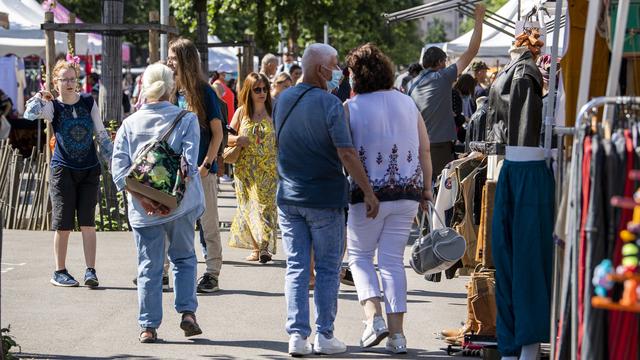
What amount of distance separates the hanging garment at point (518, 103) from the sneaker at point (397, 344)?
1381 mm

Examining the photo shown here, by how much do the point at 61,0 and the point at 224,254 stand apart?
36.2 m

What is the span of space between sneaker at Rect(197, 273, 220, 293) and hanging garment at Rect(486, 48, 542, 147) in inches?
147

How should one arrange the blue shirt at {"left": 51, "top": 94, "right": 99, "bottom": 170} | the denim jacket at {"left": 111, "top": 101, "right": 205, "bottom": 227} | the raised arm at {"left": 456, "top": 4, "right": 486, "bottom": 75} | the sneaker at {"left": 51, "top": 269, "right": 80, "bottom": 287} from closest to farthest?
the denim jacket at {"left": 111, "top": 101, "right": 205, "bottom": 227} → the raised arm at {"left": 456, "top": 4, "right": 486, "bottom": 75} → the blue shirt at {"left": 51, "top": 94, "right": 99, "bottom": 170} → the sneaker at {"left": 51, "top": 269, "right": 80, "bottom": 287}

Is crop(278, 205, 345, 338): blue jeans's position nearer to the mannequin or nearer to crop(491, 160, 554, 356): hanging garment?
the mannequin

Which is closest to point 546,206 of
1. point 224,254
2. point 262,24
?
point 224,254

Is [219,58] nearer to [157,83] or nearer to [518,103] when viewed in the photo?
[157,83]

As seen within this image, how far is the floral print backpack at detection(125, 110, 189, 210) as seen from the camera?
8062 mm

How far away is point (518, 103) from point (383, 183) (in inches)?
46.3

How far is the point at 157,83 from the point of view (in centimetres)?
822

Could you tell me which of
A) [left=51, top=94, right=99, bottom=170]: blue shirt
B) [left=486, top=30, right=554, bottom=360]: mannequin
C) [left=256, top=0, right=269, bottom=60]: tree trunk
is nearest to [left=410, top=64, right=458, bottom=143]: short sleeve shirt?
[left=51, top=94, right=99, bottom=170]: blue shirt

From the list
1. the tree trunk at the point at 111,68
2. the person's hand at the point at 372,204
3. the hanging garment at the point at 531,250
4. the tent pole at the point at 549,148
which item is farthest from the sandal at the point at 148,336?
the tree trunk at the point at 111,68

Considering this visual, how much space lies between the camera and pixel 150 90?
8.22 metres

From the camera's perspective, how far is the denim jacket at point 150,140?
26.9 ft

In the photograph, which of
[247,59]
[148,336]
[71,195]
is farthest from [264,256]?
[247,59]
